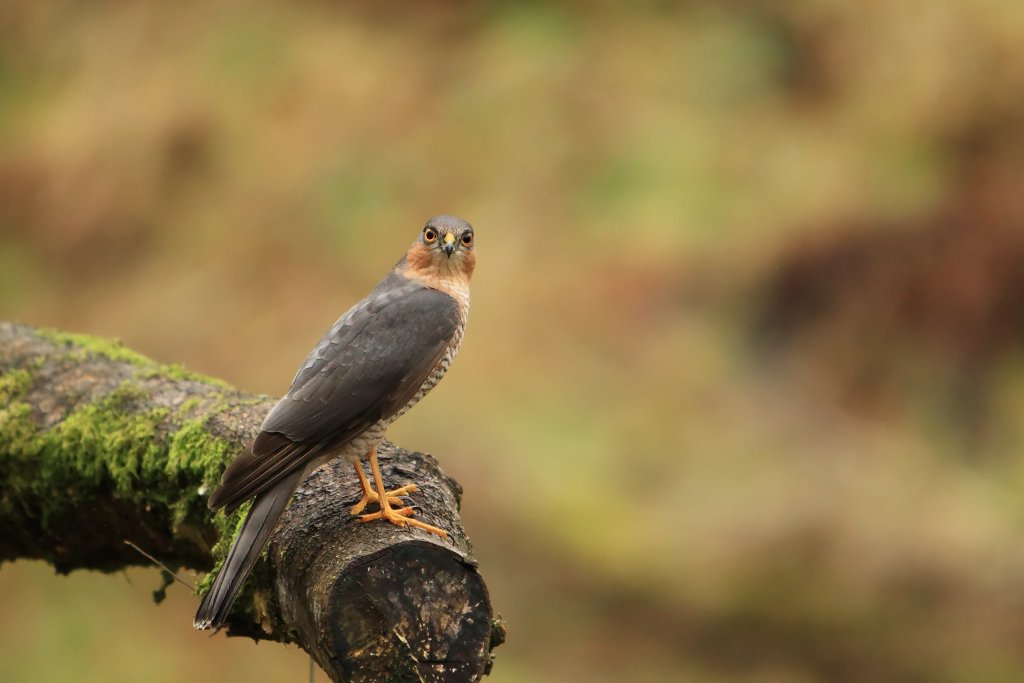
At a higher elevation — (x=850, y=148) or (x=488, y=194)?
(x=850, y=148)

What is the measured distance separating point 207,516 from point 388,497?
0.66 m

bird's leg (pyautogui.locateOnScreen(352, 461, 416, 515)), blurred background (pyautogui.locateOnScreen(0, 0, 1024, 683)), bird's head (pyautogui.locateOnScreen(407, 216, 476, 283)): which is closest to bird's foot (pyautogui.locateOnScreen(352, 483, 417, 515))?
bird's leg (pyautogui.locateOnScreen(352, 461, 416, 515))

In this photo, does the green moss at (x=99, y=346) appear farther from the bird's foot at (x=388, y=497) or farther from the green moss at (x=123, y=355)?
the bird's foot at (x=388, y=497)

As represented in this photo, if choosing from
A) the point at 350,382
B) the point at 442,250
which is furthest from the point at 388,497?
the point at 442,250

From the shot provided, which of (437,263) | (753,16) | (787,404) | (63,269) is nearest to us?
(437,263)

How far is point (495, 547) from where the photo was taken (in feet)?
27.5

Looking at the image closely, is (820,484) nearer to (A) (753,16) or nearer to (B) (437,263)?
(A) (753,16)

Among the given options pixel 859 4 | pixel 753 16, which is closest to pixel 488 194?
pixel 753 16

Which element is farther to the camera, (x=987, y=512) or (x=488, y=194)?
(x=488, y=194)

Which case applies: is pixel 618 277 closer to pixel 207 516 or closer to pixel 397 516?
pixel 207 516

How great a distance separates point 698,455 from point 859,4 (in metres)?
4.11

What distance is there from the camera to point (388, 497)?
3.39 meters

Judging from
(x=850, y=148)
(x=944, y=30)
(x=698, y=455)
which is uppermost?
(x=944, y=30)

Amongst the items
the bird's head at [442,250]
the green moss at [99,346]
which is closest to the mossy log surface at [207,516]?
the green moss at [99,346]
